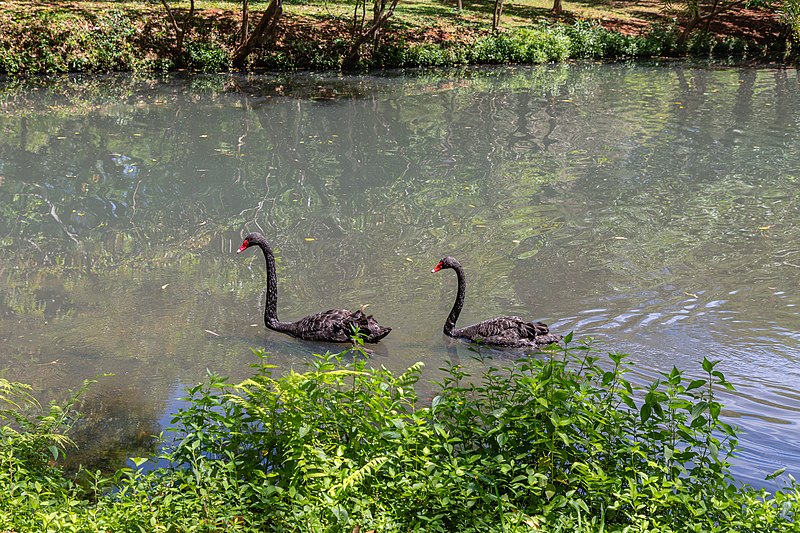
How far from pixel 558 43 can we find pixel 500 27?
2.18 metres

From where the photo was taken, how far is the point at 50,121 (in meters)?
16.0

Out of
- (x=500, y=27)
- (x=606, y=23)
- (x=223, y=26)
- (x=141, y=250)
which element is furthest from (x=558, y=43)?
(x=141, y=250)

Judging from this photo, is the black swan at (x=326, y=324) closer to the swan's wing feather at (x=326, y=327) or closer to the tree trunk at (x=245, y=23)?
the swan's wing feather at (x=326, y=327)

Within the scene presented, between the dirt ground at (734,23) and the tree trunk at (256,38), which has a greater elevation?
the dirt ground at (734,23)

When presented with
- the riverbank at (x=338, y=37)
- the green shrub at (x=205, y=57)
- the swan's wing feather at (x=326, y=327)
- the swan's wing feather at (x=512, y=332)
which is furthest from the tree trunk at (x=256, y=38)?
the swan's wing feather at (x=512, y=332)

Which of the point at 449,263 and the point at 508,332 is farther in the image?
the point at 449,263

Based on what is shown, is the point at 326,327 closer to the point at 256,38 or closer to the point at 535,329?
the point at 535,329

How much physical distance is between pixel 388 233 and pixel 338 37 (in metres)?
→ 15.6

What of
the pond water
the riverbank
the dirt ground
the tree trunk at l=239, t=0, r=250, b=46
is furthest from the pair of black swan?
the dirt ground

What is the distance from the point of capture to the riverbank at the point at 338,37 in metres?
21.6

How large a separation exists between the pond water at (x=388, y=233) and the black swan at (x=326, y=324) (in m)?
0.13

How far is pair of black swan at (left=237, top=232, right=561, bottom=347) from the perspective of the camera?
23.3 ft

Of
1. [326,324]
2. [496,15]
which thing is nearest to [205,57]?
[496,15]

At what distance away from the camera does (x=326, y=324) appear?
723 cm
